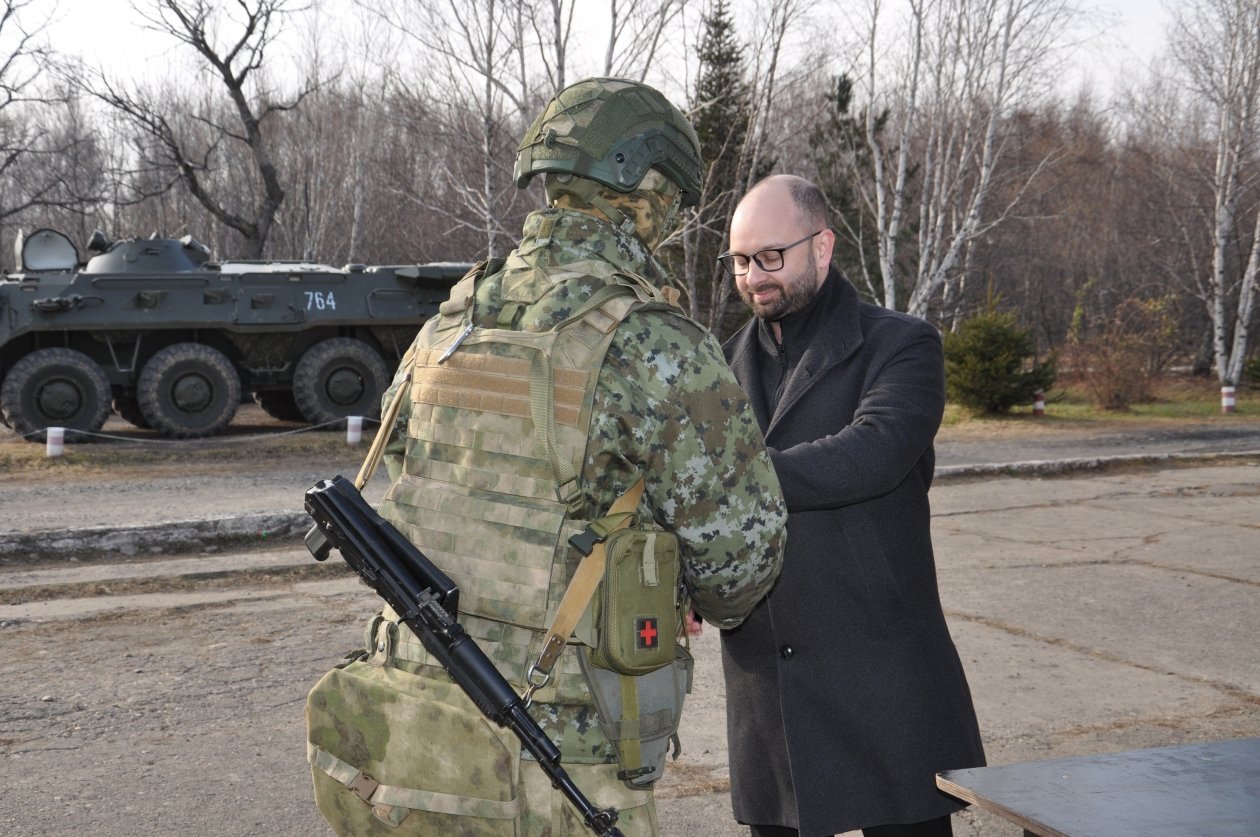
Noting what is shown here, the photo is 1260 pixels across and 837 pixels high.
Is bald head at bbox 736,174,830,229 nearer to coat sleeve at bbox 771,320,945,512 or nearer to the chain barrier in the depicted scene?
coat sleeve at bbox 771,320,945,512

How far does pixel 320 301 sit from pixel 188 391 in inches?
79.5

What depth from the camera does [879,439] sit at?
2797 mm

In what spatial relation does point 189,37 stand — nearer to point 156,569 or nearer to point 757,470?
point 156,569

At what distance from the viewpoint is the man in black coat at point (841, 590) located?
9.23 ft

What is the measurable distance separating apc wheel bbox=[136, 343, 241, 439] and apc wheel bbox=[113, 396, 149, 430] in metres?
1.16

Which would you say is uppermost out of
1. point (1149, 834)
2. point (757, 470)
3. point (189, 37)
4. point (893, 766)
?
point (189, 37)

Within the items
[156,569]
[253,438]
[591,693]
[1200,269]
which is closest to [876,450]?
[591,693]

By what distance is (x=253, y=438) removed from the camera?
47.9 ft

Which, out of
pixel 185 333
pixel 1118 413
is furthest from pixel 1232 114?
pixel 185 333

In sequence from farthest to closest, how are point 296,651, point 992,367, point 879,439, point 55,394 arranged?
point 992,367, point 55,394, point 296,651, point 879,439

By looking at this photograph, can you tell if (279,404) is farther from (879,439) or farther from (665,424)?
(665,424)

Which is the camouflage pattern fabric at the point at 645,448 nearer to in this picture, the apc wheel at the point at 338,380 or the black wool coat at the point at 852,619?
the black wool coat at the point at 852,619

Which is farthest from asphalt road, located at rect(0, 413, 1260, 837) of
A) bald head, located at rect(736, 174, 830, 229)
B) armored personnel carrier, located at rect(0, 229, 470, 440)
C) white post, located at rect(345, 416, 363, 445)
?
armored personnel carrier, located at rect(0, 229, 470, 440)

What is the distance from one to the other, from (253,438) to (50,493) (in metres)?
3.86
